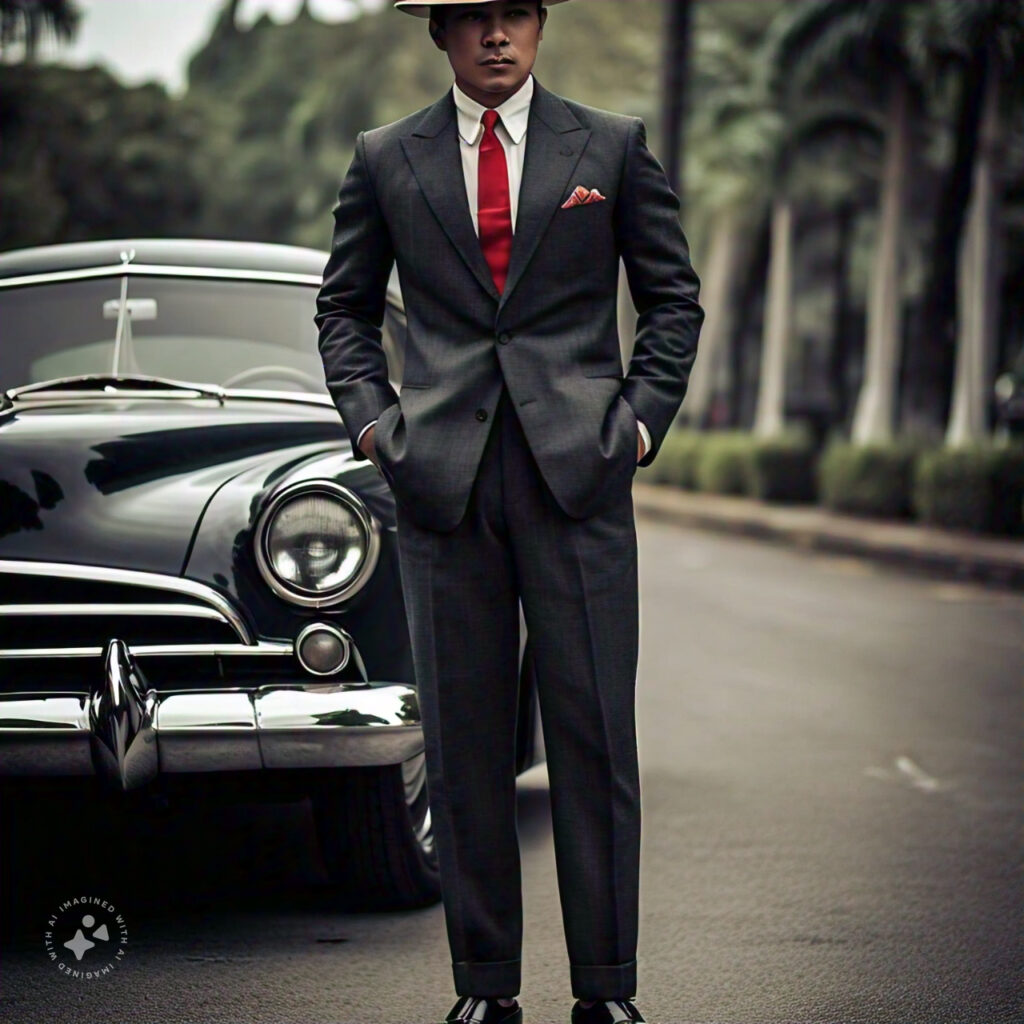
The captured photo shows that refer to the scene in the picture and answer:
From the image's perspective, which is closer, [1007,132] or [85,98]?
[1007,132]

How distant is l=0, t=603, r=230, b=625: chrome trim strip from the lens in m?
3.80

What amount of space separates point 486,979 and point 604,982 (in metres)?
0.21

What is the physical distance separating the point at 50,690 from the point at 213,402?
103 centimetres

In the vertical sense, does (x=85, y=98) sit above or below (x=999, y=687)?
above

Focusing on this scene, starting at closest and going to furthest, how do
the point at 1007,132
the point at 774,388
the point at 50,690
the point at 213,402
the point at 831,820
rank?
the point at 50,690, the point at 213,402, the point at 831,820, the point at 1007,132, the point at 774,388

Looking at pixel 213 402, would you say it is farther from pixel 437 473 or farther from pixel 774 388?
pixel 774 388

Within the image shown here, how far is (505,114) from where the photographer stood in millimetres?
3051

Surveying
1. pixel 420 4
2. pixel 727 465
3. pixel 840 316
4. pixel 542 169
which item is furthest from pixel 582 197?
pixel 840 316

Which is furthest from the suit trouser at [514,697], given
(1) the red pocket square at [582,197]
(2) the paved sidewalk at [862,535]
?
(2) the paved sidewalk at [862,535]

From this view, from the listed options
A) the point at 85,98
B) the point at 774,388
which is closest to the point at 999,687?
the point at 774,388

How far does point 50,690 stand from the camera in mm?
3787

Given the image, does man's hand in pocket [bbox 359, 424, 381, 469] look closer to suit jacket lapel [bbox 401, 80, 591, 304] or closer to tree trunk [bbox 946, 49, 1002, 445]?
suit jacket lapel [bbox 401, 80, 591, 304]

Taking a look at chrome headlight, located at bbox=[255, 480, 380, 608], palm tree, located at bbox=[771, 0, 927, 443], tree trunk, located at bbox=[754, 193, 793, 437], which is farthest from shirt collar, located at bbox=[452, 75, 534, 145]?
tree trunk, located at bbox=[754, 193, 793, 437]

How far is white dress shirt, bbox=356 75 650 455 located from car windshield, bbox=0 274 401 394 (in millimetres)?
1777
